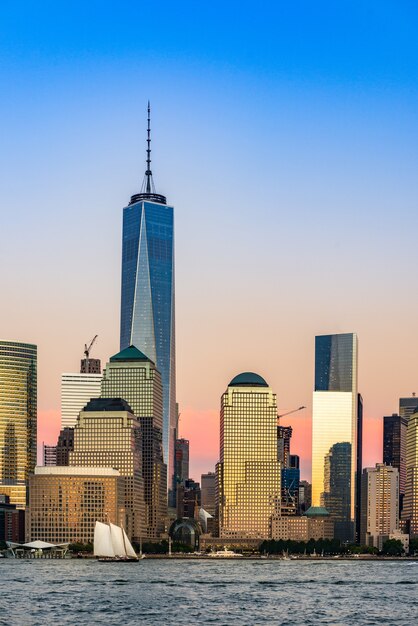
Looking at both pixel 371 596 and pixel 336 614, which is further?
pixel 371 596

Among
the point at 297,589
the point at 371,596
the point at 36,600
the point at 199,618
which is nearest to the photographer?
the point at 199,618

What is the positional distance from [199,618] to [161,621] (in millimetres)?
5066

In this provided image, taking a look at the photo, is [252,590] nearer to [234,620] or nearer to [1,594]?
[1,594]

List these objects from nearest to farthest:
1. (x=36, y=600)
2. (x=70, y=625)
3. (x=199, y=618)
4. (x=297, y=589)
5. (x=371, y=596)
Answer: (x=70, y=625), (x=199, y=618), (x=36, y=600), (x=371, y=596), (x=297, y=589)

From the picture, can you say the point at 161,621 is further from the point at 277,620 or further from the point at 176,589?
the point at 176,589

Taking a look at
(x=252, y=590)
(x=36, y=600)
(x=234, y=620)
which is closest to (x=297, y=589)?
(x=252, y=590)

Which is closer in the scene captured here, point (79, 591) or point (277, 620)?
point (277, 620)

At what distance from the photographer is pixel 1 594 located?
178 meters

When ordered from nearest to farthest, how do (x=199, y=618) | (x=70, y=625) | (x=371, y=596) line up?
(x=70, y=625), (x=199, y=618), (x=371, y=596)

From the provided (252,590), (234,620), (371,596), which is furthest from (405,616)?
(252,590)

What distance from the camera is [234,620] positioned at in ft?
471

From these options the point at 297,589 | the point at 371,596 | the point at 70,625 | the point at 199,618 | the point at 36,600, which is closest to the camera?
the point at 70,625

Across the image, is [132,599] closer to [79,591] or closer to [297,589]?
[79,591]

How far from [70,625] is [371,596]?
188ft
